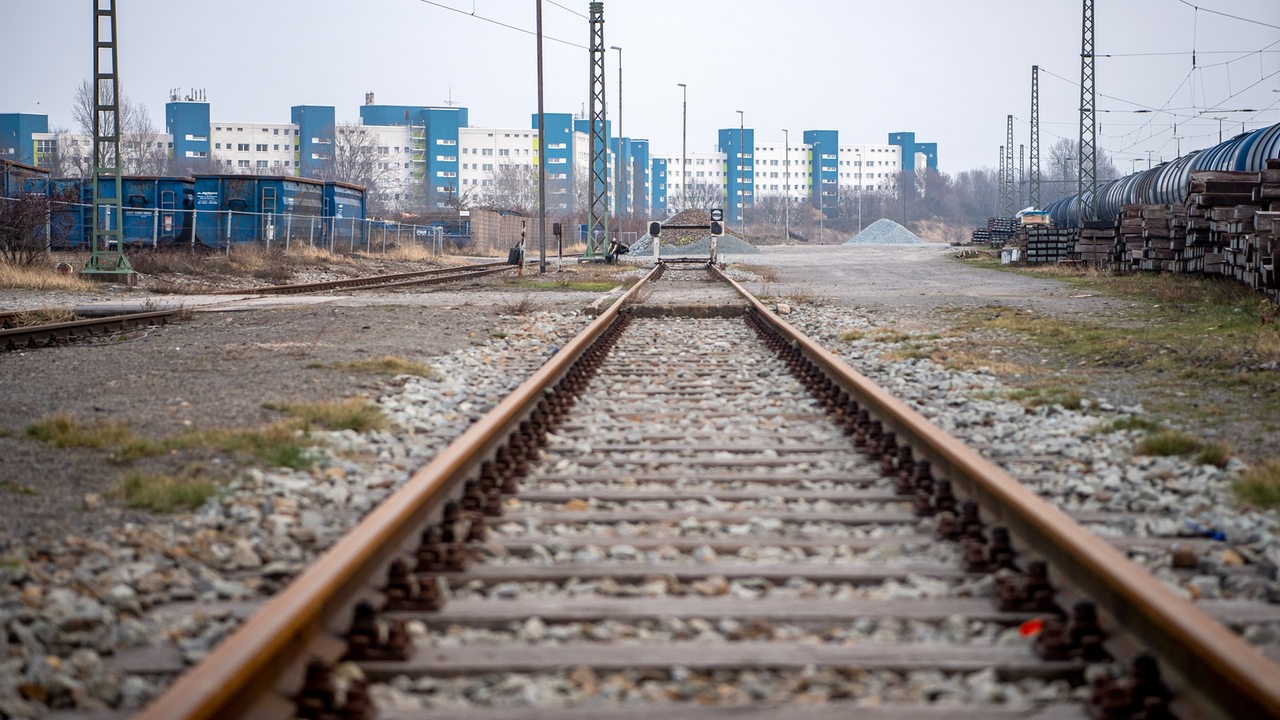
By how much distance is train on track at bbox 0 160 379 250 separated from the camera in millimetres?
37969

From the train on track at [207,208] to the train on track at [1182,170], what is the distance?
24822 millimetres

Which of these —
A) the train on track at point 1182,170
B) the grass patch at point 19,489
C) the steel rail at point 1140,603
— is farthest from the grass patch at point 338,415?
the train on track at point 1182,170

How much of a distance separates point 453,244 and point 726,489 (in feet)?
195

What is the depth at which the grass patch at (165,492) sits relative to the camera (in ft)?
16.7

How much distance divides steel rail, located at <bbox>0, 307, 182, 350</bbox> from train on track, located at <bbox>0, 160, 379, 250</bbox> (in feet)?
73.8

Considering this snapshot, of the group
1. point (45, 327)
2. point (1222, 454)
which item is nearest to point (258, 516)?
point (1222, 454)

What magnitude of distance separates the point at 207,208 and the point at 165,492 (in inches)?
1496

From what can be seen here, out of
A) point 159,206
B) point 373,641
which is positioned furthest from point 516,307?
point 159,206

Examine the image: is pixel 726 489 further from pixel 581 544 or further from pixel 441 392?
pixel 441 392

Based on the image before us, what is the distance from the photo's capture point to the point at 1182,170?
31.3 metres

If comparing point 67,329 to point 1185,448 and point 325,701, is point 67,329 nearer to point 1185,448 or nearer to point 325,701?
point 1185,448

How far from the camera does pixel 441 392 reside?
8609 millimetres

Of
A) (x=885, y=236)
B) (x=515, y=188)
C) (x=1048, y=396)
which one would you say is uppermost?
(x=515, y=188)

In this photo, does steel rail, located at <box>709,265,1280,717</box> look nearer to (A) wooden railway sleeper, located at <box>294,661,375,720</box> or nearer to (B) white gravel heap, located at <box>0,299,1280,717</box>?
(B) white gravel heap, located at <box>0,299,1280,717</box>
